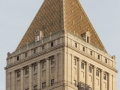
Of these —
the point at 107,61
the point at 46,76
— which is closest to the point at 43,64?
the point at 46,76

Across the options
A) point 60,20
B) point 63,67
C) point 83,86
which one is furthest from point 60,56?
point 60,20

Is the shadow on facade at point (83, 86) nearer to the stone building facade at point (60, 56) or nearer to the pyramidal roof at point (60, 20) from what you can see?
the stone building facade at point (60, 56)

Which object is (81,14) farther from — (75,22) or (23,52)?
(23,52)

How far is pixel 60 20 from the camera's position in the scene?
153m

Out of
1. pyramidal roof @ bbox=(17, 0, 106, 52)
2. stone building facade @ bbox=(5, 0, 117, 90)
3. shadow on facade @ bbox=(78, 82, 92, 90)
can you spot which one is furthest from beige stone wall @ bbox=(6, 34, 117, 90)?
pyramidal roof @ bbox=(17, 0, 106, 52)

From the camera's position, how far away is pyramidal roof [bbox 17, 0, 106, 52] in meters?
153

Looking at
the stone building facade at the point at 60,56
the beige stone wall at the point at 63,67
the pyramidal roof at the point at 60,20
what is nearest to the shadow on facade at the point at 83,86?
the stone building facade at the point at 60,56

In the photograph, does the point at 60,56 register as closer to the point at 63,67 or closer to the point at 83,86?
the point at 63,67

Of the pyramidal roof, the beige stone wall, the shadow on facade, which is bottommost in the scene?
the shadow on facade

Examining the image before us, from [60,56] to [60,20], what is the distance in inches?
369

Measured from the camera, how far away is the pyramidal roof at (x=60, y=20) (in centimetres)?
15300

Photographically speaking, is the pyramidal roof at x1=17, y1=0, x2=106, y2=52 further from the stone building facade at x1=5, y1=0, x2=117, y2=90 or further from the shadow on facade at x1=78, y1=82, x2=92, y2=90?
the shadow on facade at x1=78, y1=82, x2=92, y2=90

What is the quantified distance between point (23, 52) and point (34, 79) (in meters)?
6.82

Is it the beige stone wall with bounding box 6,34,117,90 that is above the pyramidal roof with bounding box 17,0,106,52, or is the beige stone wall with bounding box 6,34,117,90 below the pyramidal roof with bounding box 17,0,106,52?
below
